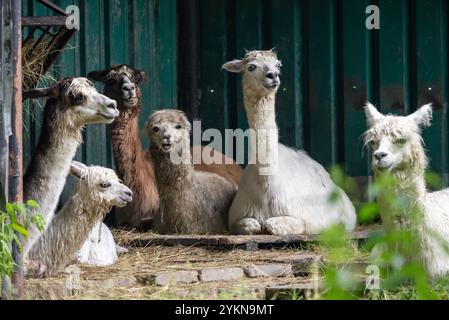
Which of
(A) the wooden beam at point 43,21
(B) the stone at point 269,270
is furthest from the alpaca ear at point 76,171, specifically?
(B) the stone at point 269,270

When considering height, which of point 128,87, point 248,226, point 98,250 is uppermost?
point 128,87

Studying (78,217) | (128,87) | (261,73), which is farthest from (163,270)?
(128,87)

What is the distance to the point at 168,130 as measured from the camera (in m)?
9.21

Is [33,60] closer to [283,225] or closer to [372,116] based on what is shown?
[283,225]

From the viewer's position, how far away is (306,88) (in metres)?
10.3

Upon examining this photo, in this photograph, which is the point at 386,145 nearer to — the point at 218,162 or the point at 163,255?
the point at 163,255

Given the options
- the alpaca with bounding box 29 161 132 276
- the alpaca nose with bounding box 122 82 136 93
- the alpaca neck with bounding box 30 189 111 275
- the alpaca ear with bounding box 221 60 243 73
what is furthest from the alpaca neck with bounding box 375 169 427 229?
the alpaca nose with bounding box 122 82 136 93

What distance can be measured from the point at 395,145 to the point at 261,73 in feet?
7.47

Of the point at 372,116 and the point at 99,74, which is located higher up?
the point at 99,74

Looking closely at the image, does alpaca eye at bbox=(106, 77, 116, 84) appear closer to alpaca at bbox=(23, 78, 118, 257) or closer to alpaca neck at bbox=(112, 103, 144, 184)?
alpaca neck at bbox=(112, 103, 144, 184)

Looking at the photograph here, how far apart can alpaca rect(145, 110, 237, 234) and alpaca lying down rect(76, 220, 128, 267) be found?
110cm
